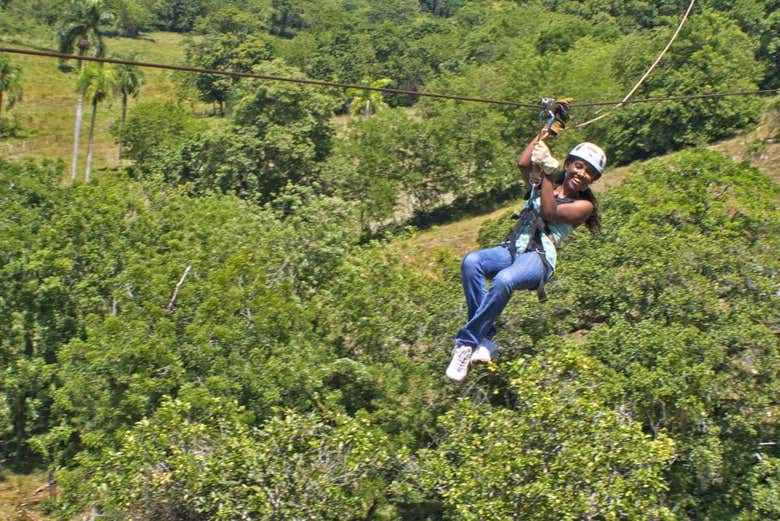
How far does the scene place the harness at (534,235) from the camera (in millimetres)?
7262

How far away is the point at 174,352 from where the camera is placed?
44.4 feet

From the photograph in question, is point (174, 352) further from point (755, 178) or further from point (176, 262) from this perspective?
point (755, 178)

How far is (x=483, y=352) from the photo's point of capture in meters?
7.30

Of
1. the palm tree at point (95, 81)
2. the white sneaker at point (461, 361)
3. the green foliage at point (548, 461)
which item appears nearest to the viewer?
the white sneaker at point (461, 361)

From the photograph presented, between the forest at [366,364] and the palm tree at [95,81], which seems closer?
the forest at [366,364]

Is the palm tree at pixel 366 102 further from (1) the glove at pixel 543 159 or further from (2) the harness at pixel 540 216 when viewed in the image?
(1) the glove at pixel 543 159

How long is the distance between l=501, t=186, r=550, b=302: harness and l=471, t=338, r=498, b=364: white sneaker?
64 centimetres

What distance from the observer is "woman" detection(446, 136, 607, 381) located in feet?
23.1

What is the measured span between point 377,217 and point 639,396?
2198 centimetres

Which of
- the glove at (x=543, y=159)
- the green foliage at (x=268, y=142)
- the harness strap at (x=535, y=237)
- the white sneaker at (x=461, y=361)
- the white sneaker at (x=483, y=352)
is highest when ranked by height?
the glove at (x=543, y=159)

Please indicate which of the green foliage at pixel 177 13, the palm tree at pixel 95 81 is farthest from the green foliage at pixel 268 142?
the green foliage at pixel 177 13

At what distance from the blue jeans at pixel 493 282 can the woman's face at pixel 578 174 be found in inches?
27.9

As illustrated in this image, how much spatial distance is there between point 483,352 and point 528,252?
0.98 metres

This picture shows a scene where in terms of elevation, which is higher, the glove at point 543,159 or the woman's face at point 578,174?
the glove at point 543,159
